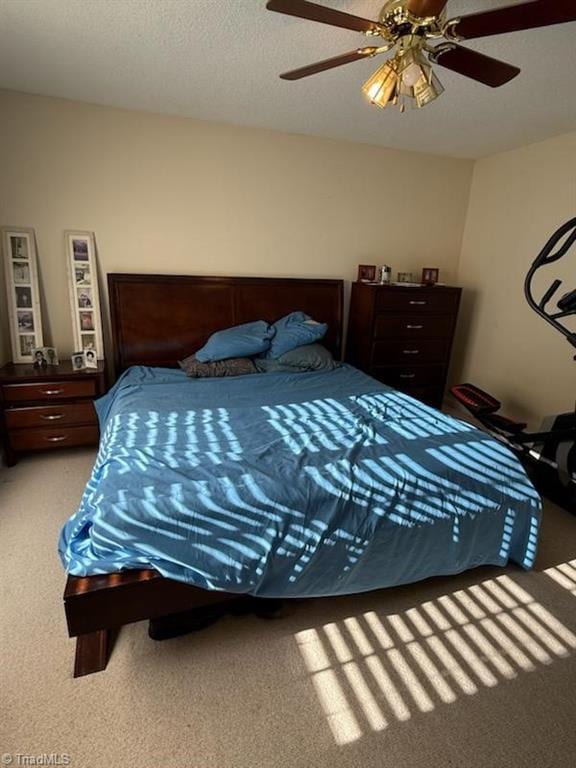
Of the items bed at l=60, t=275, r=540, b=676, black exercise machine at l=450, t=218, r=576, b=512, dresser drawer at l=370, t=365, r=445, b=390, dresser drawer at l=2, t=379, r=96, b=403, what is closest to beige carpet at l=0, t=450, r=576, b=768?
bed at l=60, t=275, r=540, b=676

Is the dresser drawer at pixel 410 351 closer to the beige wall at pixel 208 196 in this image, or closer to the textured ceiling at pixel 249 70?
the beige wall at pixel 208 196

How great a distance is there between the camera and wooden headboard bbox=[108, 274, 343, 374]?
9.80ft

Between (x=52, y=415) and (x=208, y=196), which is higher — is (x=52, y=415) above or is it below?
below

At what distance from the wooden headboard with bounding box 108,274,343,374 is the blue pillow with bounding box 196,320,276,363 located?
0.57ft

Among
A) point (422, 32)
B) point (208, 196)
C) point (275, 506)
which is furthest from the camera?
point (208, 196)

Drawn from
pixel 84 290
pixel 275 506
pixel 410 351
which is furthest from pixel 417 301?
pixel 84 290

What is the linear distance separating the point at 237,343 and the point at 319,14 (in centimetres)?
197

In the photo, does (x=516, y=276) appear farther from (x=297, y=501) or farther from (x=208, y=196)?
(x=297, y=501)

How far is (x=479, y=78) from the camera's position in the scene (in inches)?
62.8

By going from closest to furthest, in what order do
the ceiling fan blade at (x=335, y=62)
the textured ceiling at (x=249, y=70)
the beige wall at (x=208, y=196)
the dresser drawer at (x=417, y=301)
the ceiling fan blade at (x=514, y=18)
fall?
the ceiling fan blade at (x=514, y=18) < the ceiling fan blade at (x=335, y=62) < the textured ceiling at (x=249, y=70) < the beige wall at (x=208, y=196) < the dresser drawer at (x=417, y=301)

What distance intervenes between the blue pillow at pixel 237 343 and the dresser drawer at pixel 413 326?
0.96m

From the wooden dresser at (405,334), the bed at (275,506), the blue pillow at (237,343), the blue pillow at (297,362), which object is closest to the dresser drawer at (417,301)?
the wooden dresser at (405,334)

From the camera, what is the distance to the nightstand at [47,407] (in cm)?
254

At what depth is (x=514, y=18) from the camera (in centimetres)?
121
